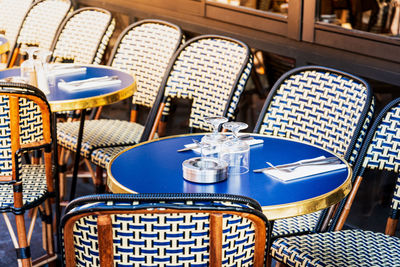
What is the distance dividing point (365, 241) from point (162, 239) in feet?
3.68

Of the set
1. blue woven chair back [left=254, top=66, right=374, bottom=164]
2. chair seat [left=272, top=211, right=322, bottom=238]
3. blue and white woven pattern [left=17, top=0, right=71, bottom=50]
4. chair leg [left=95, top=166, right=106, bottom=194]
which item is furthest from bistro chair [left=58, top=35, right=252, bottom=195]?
blue and white woven pattern [left=17, top=0, right=71, bottom=50]

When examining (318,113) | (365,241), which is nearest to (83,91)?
(318,113)

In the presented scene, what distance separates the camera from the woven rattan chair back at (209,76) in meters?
3.47

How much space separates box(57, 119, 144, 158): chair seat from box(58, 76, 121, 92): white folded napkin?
13.6 inches

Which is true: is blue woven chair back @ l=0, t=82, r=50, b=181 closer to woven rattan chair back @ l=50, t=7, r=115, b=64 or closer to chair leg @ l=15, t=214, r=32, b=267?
chair leg @ l=15, t=214, r=32, b=267

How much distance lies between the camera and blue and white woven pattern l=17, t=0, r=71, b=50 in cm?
525

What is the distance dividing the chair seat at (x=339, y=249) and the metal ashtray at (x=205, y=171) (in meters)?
0.42

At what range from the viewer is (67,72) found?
382cm

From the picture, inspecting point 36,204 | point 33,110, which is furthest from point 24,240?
point 33,110

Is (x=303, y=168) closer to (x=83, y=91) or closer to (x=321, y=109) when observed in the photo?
(x=321, y=109)

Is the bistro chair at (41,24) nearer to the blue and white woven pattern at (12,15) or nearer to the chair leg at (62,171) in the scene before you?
the blue and white woven pattern at (12,15)

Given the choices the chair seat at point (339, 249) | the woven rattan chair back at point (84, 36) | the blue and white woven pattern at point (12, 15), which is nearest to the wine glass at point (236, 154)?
the chair seat at point (339, 249)

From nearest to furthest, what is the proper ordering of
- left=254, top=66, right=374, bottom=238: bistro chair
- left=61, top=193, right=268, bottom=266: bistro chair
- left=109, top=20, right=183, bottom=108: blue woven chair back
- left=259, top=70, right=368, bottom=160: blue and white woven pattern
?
left=61, top=193, right=268, bottom=266: bistro chair
left=254, top=66, right=374, bottom=238: bistro chair
left=259, top=70, right=368, bottom=160: blue and white woven pattern
left=109, top=20, right=183, bottom=108: blue woven chair back

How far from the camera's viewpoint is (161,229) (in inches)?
63.6
